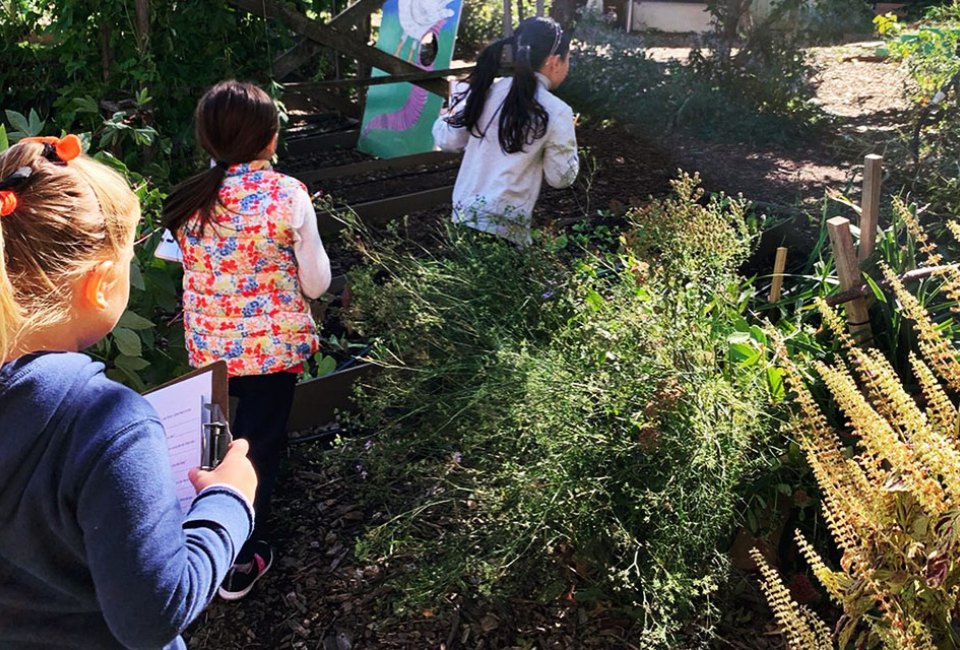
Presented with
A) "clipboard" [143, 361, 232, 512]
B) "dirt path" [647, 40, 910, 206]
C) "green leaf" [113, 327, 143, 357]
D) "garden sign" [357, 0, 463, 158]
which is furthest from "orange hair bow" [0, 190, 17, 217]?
"garden sign" [357, 0, 463, 158]

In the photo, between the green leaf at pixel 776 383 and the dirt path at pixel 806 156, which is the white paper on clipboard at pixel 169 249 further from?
the dirt path at pixel 806 156

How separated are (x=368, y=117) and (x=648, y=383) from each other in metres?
5.40

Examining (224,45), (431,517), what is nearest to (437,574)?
(431,517)

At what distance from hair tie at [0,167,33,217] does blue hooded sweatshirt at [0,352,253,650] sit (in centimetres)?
20

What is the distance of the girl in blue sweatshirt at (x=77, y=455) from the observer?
1.25 meters

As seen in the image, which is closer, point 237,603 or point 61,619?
point 61,619

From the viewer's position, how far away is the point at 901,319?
3.12 m

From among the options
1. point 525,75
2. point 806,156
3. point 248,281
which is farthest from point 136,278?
point 806,156

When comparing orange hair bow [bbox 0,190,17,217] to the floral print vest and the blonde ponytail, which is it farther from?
the floral print vest

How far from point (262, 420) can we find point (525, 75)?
168 centimetres

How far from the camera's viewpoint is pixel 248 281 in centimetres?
281

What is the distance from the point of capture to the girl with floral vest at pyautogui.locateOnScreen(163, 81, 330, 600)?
9.04 ft

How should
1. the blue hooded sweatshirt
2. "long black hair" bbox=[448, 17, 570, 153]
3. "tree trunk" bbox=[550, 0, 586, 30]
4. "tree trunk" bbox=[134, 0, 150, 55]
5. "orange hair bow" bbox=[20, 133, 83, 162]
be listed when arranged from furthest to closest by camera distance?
1. "tree trunk" bbox=[550, 0, 586, 30]
2. "tree trunk" bbox=[134, 0, 150, 55]
3. "long black hair" bbox=[448, 17, 570, 153]
4. "orange hair bow" bbox=[20, 133, 83, 162]
5. the blue hooded sweatshirt

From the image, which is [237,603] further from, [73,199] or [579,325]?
[73,199]
